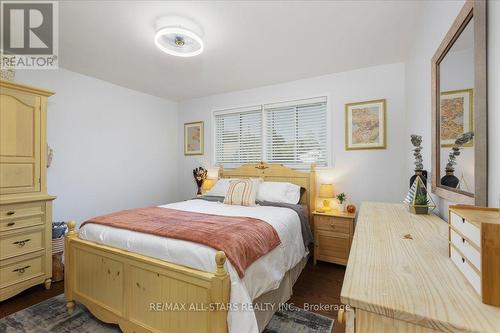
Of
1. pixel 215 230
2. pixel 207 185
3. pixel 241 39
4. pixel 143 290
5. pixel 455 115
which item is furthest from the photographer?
pixel 207 185

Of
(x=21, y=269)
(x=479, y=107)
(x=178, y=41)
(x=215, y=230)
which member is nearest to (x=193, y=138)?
(x=178, y=41)

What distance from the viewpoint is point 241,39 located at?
2.30m

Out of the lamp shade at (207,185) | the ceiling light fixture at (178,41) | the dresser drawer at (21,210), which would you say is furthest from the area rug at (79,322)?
the ceiling light fixture at (178,41)

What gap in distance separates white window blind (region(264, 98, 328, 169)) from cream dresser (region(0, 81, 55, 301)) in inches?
108

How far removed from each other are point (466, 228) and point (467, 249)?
55 mm

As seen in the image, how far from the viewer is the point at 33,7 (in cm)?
186

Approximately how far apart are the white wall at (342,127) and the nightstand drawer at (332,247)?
1.86 feet

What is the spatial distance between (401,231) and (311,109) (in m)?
2.55

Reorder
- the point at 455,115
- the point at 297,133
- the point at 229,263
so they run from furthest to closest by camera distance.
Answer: the point at 297,133
the point at 229,263
the point at 455,115

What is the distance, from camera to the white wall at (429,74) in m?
0.84

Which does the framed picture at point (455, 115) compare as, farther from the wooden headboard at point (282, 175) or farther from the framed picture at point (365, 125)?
the wooden headboard at point (282, 175)

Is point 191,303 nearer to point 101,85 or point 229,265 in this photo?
point 229,265

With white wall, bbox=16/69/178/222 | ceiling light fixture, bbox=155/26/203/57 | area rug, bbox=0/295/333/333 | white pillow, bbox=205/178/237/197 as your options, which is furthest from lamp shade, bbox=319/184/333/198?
white wall, bbox=16/69/178/222

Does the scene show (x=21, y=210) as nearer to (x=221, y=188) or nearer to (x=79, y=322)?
(x=79, y=322)
